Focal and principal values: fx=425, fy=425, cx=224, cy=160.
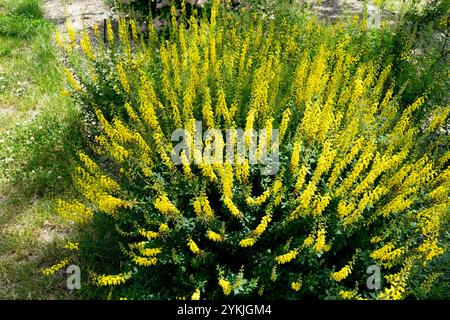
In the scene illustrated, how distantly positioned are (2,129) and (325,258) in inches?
151

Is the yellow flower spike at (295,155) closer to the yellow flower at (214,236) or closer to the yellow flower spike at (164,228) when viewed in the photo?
the yellow flower at (214,236)

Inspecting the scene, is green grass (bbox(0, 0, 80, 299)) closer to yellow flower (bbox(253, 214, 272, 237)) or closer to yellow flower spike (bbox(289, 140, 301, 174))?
yellow flower (bbox(253, 214, 272, 237))

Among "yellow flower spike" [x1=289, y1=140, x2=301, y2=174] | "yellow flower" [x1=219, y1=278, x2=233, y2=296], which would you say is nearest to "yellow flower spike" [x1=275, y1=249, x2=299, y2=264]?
"yellow flower" [x1=219, y1=278, x2=233, y2=296]

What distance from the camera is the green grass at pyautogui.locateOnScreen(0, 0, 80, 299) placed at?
339 centimetres

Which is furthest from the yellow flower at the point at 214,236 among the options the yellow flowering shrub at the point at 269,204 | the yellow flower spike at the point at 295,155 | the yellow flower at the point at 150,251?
the yellow flower spike at the point at 295,155

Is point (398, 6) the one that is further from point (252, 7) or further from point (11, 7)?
point (11, 7)

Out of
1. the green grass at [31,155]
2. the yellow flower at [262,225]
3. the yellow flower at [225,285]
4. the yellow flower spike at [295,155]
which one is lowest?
the green grass at [31,155]

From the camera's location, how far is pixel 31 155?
4.41m

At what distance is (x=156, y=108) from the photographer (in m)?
3.50

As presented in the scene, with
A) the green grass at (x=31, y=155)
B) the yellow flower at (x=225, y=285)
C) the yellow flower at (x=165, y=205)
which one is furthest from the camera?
the green grass at (x=31, y=155)

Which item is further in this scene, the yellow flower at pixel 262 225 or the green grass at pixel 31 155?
the green grass at pixel 31 155

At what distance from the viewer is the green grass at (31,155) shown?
3.39 m

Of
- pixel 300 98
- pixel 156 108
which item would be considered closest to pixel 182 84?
pixel 156 108
